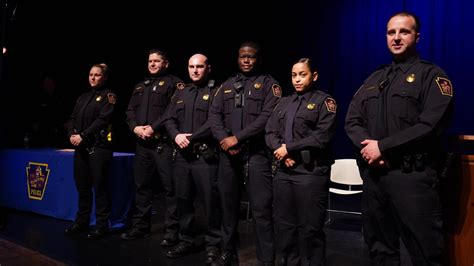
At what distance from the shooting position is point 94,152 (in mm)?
3746

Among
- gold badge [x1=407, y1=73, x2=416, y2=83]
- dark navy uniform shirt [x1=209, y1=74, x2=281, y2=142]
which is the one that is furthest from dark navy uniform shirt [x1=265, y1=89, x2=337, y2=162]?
gold badge [x1=407, y1=73, x2=416, y2=83]

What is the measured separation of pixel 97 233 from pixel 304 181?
2.23 metres

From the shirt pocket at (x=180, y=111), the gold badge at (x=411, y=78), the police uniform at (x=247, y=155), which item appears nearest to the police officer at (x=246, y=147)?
the police uniform at (x=247, y=155)

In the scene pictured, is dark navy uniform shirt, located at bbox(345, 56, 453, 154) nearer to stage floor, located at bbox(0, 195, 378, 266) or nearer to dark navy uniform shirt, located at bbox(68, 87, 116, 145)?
stage floor, located at bbox(0, 195, 378, 266)

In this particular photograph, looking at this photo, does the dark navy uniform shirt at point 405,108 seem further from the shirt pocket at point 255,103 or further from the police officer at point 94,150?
the police officer at point 94,150

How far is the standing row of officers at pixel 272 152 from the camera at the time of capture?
1992 millimetres

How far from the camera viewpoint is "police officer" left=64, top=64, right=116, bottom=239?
3727 mm

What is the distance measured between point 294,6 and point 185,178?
11.7ft

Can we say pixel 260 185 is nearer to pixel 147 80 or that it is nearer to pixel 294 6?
pixel 147 80

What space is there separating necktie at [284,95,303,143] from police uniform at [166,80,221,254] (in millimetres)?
715

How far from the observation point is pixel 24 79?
5.74m

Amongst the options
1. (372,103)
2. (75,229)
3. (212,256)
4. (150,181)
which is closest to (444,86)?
(372,103)

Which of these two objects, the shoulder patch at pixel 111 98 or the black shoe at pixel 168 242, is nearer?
the black shoe at pixel 168 242

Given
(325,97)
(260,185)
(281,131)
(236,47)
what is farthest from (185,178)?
(236,47)
